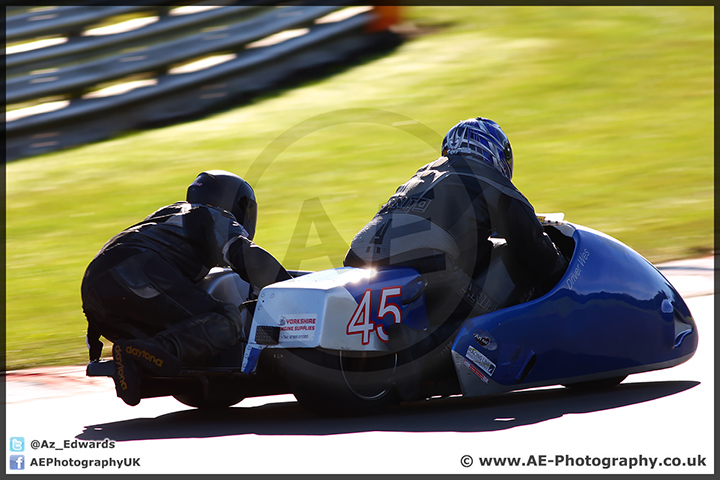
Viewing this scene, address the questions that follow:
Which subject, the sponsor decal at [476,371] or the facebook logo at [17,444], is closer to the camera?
the facebook logo at [17,444]

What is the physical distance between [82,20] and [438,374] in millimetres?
13182

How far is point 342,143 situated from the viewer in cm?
1525

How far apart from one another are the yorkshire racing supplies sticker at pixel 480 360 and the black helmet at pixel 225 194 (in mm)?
1475

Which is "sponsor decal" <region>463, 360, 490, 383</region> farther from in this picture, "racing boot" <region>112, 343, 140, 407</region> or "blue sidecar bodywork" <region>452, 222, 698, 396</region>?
"racing boot" <region>112, 343, 140, 407</region>

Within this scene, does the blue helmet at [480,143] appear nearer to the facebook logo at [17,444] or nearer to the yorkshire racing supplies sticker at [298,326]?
the yorkshire racing supplies sticker at [298,326]

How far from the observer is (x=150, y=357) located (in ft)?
15.7

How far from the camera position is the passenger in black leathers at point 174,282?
5027 mm

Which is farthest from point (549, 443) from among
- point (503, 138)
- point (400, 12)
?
point (400, 12)

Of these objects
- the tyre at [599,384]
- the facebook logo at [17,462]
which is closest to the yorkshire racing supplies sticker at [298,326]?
the facebook logo at [17,462]

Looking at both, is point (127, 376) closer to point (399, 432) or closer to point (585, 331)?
point (399, 432)
